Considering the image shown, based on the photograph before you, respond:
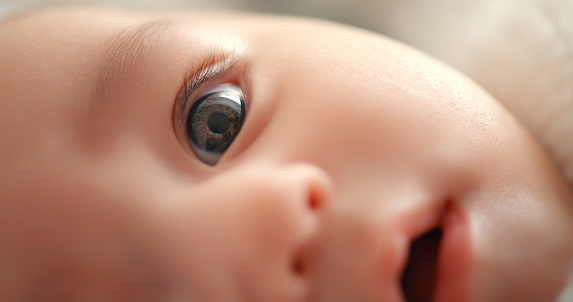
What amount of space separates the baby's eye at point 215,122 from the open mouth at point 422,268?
0.26 metres

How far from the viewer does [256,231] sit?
639 mm

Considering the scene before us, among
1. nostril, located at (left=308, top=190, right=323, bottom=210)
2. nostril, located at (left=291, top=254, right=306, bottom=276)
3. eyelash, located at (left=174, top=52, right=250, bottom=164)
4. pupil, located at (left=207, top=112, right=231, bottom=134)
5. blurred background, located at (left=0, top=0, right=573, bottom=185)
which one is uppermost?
blurred background, located at (left=0, top=0, right=573, bottom=185)

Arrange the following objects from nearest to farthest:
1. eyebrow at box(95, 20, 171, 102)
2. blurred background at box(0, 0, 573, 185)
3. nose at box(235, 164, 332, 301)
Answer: nose at box(235, 164, 332, 301), eyebrow at box(95, 20, 171, 102), blurred background at box(0, 0, 573, 185)

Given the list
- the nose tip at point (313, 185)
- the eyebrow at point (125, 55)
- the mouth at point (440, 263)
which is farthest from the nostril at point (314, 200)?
the eyebrow at point (125, 55)

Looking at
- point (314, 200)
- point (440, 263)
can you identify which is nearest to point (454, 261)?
point (440, 263)

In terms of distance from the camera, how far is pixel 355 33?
2.87ft

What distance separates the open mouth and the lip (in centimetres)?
1

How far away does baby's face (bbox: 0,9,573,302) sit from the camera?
636 millimetres

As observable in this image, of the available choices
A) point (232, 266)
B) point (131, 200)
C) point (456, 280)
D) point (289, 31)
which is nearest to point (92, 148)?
point (131, 200)

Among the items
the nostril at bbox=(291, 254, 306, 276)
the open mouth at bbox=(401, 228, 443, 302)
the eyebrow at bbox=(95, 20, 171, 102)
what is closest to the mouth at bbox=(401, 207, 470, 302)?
the open mouth at bbox=(401, 228, 443, 302)

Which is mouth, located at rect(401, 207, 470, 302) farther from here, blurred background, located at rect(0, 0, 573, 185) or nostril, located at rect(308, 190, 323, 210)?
blurred background, located at rect(0, 0, 573, 185)

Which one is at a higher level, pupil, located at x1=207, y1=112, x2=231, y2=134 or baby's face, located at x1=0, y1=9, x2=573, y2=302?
pupil, located at x1=207, y1=112, x2=231, y2=134

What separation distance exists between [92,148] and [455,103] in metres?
0.44

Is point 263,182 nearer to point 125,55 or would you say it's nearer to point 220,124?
point 220,124
